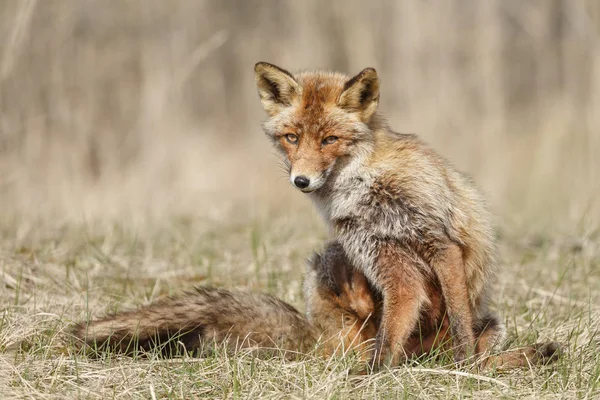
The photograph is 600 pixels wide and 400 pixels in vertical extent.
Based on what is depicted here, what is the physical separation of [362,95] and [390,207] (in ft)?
2.59

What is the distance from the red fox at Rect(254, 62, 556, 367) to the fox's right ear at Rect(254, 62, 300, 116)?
0.01 meters

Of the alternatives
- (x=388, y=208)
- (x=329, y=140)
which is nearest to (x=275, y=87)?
(x=329, y=140)

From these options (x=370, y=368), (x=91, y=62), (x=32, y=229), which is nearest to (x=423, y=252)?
(x=370, y=368)

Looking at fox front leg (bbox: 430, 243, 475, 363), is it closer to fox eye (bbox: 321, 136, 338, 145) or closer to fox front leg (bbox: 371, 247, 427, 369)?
fox front leg (bbox: 371, 247, 427, 369)

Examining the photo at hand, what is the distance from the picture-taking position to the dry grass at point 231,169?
381cm

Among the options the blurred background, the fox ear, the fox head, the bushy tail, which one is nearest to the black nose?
the fox head

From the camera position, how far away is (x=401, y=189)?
441cm

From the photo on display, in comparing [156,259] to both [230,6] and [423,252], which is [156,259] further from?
[230,6]

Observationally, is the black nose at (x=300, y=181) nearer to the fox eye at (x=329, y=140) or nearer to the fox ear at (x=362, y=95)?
the fox eye at (x=329, y=140)

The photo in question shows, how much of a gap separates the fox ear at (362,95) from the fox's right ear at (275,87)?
35 centimetres

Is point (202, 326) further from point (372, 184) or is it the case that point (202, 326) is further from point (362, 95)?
point (362, 95)

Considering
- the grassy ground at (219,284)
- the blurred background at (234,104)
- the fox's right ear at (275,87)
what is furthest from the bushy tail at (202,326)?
the blurred background at (234,104)

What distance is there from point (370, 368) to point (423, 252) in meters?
0.78

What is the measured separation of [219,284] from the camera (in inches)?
237
